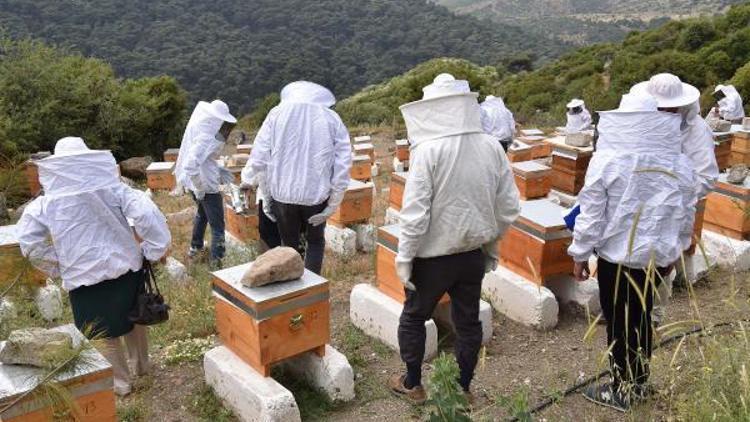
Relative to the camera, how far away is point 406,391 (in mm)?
3654

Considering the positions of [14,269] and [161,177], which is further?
[161,177]

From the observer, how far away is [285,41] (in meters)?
57.8

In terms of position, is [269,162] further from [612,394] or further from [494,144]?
[612,394]

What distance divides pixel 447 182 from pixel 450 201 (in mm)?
96

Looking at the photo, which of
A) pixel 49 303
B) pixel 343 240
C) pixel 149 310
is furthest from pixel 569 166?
pixel 49 303

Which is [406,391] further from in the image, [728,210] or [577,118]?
[577,118]

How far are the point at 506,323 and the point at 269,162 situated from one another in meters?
2.04

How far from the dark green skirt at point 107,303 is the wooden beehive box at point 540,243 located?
2.44 m

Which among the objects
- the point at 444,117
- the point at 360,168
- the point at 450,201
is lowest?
the point at 360,168

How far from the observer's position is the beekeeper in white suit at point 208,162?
5945 mm

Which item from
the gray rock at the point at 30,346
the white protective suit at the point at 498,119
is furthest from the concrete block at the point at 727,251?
the white protective suit at the point at 498,119

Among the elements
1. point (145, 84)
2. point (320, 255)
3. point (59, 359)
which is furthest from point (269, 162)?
point (145, 84)

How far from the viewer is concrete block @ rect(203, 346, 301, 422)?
337 centimetres

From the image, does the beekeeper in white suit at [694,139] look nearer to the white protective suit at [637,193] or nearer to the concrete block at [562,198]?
the white protective suit at [637,193]
